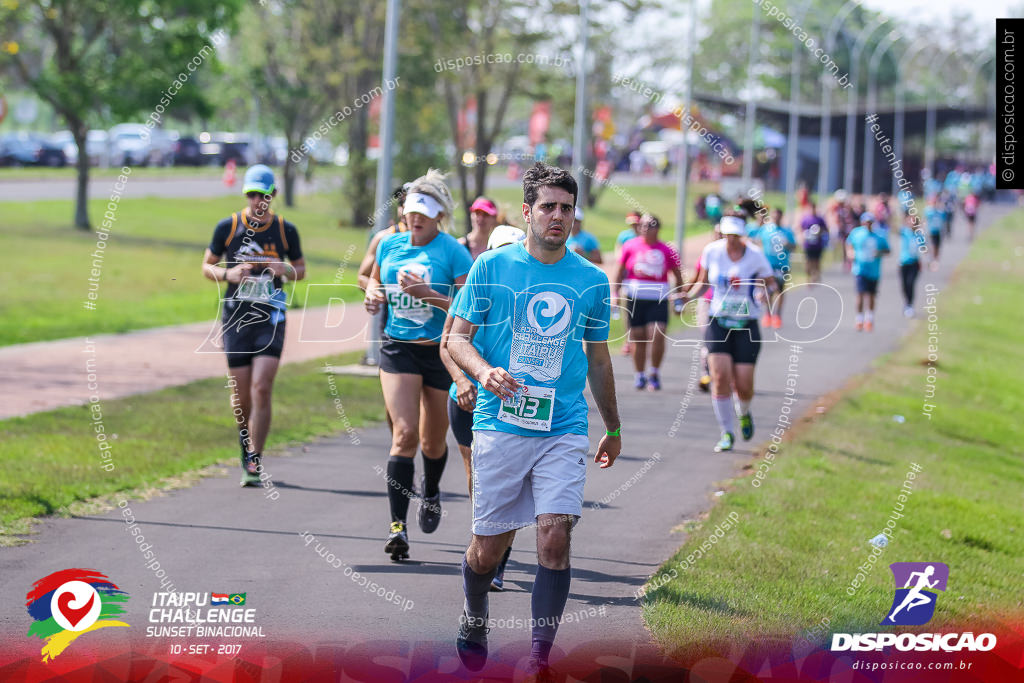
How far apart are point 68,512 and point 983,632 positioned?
5019mm

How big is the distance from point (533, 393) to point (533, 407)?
54 millimetres

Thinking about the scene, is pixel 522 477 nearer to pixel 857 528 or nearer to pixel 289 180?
pixel 857 528

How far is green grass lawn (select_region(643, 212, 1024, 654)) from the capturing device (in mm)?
6023

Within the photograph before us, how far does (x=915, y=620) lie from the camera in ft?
20.2

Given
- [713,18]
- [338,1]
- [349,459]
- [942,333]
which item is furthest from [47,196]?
[713,18]

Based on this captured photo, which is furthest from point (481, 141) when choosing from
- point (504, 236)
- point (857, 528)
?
point (504, 236)

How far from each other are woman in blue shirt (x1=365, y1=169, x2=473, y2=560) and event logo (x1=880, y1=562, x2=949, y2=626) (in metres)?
2.43

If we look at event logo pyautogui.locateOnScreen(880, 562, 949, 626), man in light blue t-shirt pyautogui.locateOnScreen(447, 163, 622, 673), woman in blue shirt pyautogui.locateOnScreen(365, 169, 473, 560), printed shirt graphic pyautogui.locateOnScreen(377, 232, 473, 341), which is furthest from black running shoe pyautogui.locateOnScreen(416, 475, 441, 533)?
event logo pyautogui.locateOnScreen(880, 562, 949, 626)

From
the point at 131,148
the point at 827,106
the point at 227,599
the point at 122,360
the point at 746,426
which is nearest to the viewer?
A: the point at 227,599

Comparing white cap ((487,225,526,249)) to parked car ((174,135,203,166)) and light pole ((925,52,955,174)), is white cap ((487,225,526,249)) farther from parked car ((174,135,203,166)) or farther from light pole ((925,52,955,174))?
light pole ((925,52,955,174))

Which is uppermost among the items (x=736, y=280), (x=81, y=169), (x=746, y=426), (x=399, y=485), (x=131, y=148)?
(x=131, y=148)

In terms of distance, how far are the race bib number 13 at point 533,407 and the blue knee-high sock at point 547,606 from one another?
0.55 meters

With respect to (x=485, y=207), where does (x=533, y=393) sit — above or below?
below

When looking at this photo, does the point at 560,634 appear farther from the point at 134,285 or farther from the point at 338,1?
the point at 338,1
